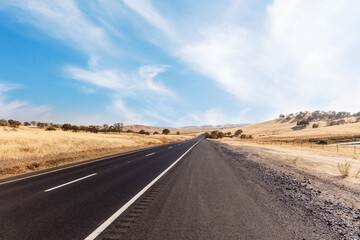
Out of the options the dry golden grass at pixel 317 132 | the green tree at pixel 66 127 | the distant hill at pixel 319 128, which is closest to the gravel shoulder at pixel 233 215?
the dry golden grass at pixel 317 132

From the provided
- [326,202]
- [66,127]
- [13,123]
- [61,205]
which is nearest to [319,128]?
[326,202]

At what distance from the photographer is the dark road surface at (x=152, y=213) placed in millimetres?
3293

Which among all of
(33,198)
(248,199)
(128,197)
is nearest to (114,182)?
(128,197)

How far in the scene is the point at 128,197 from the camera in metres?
5.21

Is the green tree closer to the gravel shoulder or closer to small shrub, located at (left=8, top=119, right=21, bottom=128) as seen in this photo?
small shrub, located at (left=8, top=119, right=21, bottom=128)

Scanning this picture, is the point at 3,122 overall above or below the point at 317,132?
above

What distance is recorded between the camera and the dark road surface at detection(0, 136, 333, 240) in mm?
3293

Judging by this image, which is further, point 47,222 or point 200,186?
point 200,186

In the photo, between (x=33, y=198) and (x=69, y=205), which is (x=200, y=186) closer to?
(x=69, y=205)

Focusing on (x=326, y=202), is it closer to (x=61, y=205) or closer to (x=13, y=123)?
(x=61, y=205)

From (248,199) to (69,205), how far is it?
4.78 metres

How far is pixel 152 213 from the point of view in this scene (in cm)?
414

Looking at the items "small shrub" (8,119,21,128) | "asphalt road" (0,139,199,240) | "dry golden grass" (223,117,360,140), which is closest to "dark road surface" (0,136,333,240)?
"asphalt road" (0,139,199,240)

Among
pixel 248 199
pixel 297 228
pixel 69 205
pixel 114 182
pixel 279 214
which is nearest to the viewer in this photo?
pixel 297 228
